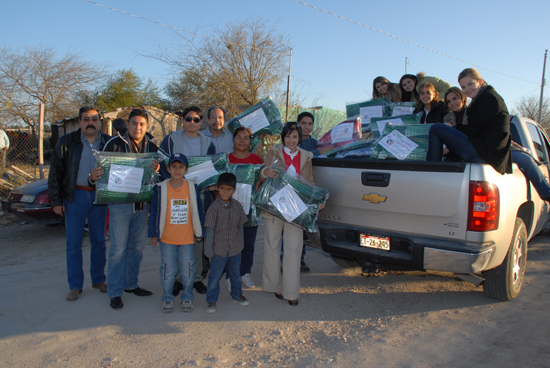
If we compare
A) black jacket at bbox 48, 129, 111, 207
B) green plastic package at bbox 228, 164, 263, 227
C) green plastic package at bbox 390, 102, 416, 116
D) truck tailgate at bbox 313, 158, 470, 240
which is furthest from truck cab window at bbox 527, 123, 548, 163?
black jacket at bbox 48, 129, 111, 207

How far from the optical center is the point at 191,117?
4.14m

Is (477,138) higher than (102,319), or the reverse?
(477,138)

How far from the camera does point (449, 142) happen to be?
3637 mm

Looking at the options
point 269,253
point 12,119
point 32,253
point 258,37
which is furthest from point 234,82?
point 269,253

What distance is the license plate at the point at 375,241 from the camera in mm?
3545

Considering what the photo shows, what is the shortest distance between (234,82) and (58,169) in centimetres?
1291

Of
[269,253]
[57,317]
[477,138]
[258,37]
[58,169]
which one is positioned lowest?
[57,317]

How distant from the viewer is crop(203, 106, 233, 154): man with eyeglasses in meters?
4.51

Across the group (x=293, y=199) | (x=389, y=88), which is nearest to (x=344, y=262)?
(x=293, y=199)

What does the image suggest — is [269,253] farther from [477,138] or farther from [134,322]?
[477,138]

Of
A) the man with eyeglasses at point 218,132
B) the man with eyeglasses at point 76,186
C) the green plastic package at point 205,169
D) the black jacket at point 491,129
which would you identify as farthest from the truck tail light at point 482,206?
the man with eyeglasses at point 76,186

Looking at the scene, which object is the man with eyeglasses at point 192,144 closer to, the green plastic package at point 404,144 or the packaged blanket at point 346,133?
the packaged blanket at point 346,133

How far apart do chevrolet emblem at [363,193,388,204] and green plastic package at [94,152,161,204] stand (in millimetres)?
2161

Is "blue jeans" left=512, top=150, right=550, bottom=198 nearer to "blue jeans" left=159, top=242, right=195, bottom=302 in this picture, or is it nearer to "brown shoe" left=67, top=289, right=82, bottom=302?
"blue jeans" left=159, top=242, right=195, bottom=302
